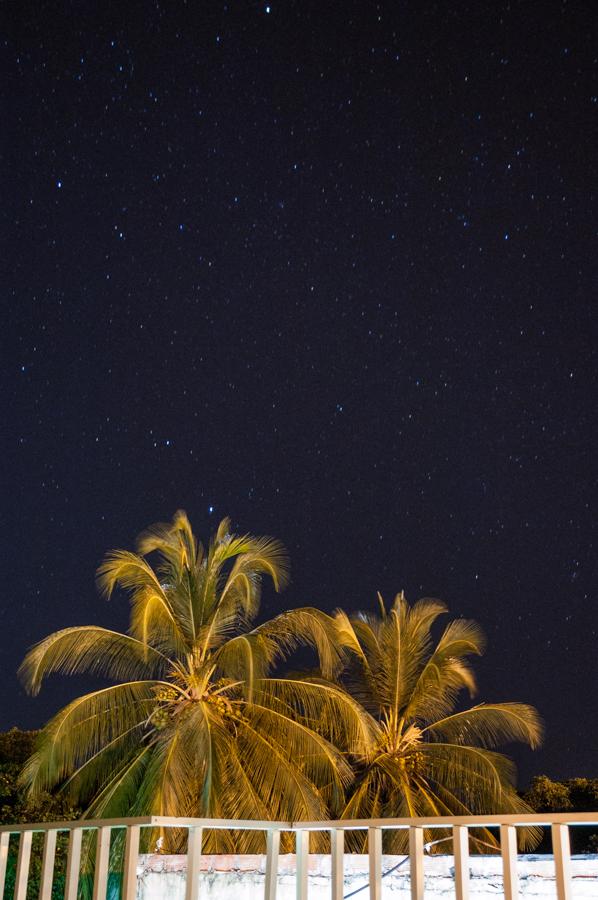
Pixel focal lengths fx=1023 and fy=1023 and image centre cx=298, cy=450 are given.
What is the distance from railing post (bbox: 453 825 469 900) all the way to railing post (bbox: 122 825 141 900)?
950 mm

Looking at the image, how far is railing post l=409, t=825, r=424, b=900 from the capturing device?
9.75 feet

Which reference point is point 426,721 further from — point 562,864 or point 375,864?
point 562,864

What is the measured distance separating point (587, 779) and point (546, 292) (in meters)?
7.83

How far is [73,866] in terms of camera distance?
11.0 feet

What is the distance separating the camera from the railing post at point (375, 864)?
307 centimetres

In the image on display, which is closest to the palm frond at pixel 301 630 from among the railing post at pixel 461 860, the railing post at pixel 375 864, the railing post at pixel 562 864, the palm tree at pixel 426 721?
the palm tree at pixel 426 721

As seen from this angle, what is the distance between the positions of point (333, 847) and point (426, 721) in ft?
36.8

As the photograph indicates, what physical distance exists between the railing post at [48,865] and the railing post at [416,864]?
3.93 ft

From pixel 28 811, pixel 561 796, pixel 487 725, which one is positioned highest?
pixel 487 725

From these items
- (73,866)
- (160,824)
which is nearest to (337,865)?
(160,824)

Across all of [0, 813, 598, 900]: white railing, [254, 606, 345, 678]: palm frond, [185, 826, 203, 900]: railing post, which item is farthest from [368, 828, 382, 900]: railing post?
[254, 606, 345, 678]: palm frond

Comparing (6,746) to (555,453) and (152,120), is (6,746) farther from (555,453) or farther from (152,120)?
(555,453)

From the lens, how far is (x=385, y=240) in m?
16.0

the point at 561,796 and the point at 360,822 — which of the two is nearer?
the point at 360,822
